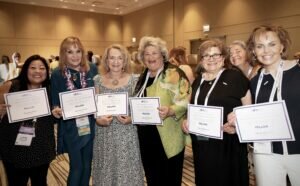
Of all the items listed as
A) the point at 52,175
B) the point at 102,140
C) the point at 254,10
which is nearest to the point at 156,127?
the point at 102,140

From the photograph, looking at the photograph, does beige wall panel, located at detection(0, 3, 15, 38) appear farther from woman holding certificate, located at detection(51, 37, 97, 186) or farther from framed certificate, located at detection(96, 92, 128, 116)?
framed certificate, located at detection(96, 92, 128, 116)

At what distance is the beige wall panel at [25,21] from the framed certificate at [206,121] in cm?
1325

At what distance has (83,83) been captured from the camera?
244cm

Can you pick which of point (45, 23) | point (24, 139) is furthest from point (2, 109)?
point (45, 23)

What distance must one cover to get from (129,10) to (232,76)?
44.6 ft

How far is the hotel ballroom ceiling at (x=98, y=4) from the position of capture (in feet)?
41.1

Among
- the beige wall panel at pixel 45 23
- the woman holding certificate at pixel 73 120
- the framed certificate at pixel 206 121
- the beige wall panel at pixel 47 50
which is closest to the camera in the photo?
the framed certificate at pixel 206 121

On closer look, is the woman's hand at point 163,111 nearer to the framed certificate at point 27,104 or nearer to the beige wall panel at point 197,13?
A: the framed certificate at point 27,104

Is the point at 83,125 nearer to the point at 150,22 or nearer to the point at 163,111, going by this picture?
the point at 163,111

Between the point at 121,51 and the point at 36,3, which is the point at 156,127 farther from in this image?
the point at 36,3

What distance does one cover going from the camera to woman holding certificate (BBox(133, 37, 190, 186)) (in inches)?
89.7

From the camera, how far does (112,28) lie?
15.4 metres

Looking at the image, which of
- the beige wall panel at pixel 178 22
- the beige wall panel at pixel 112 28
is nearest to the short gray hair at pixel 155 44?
the beige wall panel at pixel 178 22

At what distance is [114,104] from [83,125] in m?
0.41
